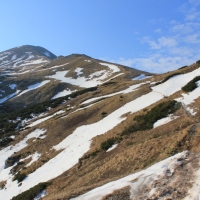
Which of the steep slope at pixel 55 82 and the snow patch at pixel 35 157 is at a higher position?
the steep slope at pixel 55 82

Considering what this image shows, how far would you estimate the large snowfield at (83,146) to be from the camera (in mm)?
22847

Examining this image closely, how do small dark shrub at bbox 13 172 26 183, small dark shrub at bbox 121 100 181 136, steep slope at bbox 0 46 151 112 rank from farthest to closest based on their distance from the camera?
steep slope at bbox 0 46 151 112 < small dark shrub at bbox 13 172 26 183 < small dark shrub at bbox 121 100 181 136

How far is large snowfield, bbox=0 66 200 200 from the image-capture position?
22.8m

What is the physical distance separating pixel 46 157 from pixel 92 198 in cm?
1771

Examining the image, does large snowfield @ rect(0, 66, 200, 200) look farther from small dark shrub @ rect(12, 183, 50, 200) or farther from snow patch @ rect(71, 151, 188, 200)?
small dark shrub @ rect(12, 183, 50, 200)

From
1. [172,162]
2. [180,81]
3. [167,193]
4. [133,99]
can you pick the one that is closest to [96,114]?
[133,99]

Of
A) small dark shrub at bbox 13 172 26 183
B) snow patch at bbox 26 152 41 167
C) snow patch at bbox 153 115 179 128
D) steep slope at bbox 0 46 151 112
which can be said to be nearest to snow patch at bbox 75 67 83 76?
steep slope at bbox 0 46 151 112

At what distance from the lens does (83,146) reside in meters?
26.5

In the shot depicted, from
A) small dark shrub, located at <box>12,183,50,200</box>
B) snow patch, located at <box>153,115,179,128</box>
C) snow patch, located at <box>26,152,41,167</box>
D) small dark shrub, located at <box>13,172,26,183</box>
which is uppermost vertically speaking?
snow patch, located at <box>153,115,179,128</box>

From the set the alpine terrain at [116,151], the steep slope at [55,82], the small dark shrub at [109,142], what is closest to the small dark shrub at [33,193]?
the alpine terrain at [116,151]

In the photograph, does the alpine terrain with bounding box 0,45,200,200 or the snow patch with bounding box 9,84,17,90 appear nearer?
the alpine terrain with bounding box 0,45,200,200

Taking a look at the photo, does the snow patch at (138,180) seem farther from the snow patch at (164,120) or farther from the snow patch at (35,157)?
the snow patch at (35,157)

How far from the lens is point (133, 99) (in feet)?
116

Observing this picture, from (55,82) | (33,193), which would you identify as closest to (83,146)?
(33,193)
